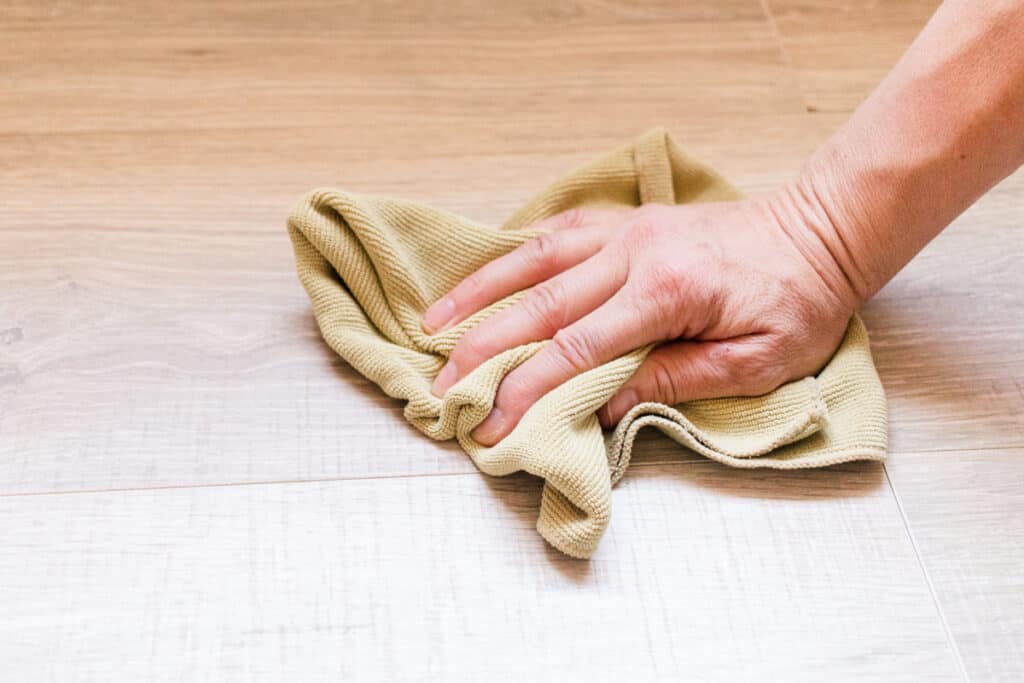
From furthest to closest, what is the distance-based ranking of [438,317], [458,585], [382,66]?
[382,66]
[438,317]
[458,585]

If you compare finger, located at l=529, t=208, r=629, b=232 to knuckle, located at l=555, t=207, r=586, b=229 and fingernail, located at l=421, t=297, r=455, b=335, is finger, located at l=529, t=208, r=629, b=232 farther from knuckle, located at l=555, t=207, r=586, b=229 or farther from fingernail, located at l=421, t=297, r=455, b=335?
fingernail, located at l=421, t=297, r=455, b=335

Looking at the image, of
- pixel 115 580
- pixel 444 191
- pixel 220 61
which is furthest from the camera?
pixel 220 61

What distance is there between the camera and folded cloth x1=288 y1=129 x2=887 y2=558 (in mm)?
728

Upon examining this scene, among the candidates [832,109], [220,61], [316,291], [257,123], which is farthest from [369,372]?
[832,109]

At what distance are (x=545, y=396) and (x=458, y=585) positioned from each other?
0.14 m

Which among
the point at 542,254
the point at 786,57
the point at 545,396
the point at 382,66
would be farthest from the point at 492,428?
the point at 786,57

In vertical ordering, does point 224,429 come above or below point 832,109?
below

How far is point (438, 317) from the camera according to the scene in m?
0.83

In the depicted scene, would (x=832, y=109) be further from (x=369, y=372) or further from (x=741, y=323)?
(x=369, y=372)

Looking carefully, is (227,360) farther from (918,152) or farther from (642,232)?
(918,152)

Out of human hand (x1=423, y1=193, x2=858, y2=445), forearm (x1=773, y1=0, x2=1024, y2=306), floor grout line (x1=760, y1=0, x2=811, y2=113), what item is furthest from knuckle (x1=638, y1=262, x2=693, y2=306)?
floor grout line (x1=760, y1=0, x2=811, y2=113)

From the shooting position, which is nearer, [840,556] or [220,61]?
[840,556]

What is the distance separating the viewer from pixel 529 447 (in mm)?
719

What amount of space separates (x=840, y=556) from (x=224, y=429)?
448mm
